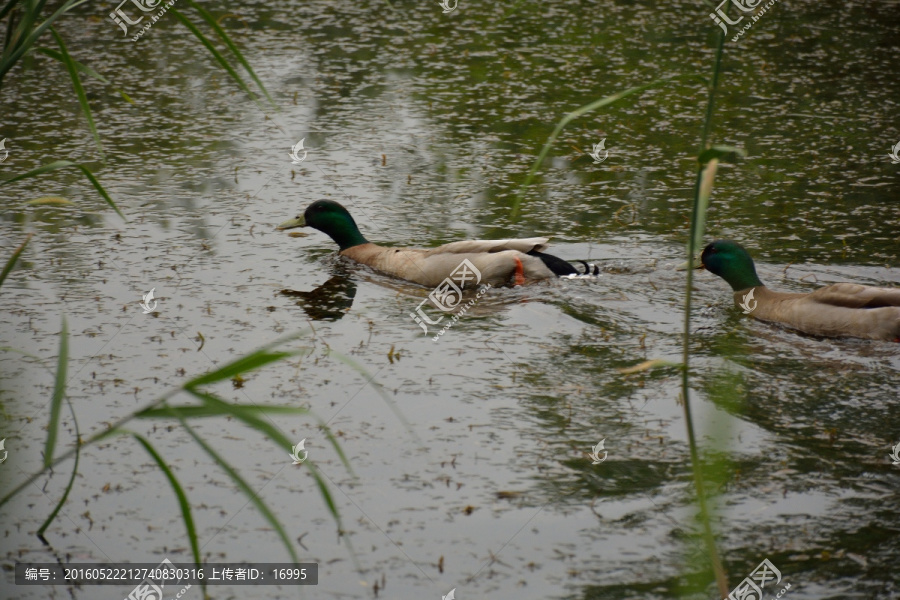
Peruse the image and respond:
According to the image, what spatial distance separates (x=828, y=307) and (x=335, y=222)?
9.54 ft

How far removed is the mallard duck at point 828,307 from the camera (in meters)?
5.27

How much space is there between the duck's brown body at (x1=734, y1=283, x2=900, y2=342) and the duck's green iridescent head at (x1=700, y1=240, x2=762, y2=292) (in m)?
0.28

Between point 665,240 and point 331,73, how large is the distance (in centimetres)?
446

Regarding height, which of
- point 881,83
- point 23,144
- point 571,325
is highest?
point 881,83

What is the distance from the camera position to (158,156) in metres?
8.05

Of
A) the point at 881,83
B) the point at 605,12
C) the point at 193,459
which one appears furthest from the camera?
the point at 605,12

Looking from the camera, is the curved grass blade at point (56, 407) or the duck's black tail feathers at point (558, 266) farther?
the duck's black tail feathers at point (558, 266)

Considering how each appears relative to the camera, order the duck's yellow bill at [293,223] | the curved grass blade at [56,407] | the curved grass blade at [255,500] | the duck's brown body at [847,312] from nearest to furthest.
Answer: the curved grass blade at [255,500] → the curved grass blade at [56,407] → the duck's brown body at [847,312] → the duck's yellow bill at [293,223]

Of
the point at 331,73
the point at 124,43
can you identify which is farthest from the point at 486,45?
the point at 124,43

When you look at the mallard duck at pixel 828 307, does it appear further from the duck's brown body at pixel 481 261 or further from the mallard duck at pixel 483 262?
the duck's brown body at pixel 481 261

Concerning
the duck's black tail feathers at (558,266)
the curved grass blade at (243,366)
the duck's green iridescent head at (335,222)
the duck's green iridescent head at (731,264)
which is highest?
the curved grass blade at (243,366)

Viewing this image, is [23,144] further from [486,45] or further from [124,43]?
[486,45]

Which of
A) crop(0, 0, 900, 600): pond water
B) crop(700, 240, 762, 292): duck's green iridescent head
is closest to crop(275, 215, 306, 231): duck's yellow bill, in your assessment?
crop(0, 0, 900, 600): pond water
